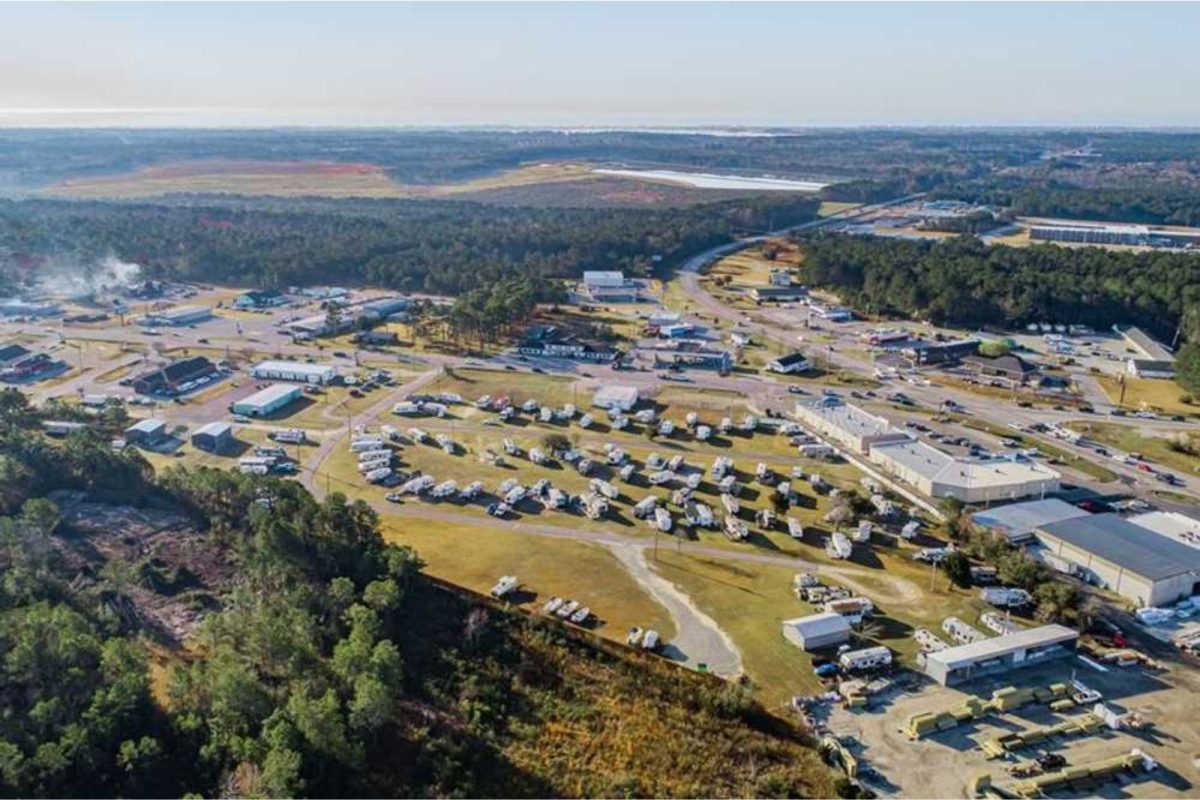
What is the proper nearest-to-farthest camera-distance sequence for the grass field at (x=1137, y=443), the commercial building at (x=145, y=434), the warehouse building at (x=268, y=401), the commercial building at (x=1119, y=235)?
the grass field at (x=1137, y=443)
the commercial building at (x=145, y=434)
the warehouse building at (x=268, y=401)
the commercial building at (x=1119, y=235)

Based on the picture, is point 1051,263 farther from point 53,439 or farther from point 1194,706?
point 53,439

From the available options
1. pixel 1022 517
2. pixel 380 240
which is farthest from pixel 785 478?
pixel 380 240

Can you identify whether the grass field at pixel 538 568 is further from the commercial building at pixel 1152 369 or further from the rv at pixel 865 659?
the commercial building at pixel 1152 369

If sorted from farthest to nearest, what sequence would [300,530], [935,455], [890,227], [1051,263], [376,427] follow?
[890,227]
[1051,263]
[376,427]
[935,455]
[300,530]

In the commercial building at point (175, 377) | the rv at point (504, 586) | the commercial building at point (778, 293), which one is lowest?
the rv at point (504, 586)

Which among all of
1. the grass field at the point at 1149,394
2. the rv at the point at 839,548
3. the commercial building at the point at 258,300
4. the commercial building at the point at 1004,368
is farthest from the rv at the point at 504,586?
the commercial building at the point at 258,300

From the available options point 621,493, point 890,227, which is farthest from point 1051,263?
point 621,493

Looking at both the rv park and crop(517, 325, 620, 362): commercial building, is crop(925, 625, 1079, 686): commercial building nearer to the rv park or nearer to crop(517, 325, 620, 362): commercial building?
the rv park
